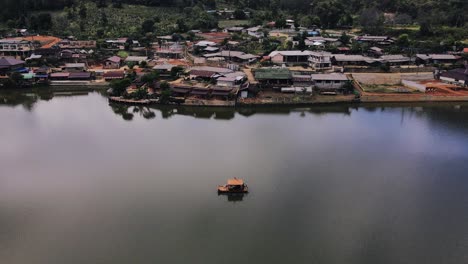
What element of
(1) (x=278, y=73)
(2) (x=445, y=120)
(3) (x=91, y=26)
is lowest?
(2) (x=445, y=120)

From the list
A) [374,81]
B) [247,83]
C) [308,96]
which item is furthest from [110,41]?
[374,81]

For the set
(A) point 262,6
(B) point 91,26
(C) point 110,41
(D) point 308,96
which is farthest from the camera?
(A) point 262,6

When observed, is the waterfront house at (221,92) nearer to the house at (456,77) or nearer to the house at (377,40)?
the house at (456,77)

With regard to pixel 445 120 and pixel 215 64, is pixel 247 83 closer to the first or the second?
pixel 215 64

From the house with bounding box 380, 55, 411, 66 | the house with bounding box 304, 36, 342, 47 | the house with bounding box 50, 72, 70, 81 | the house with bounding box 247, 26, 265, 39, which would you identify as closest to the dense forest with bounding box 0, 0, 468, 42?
the house with bounding box 247, 26, 265, 39

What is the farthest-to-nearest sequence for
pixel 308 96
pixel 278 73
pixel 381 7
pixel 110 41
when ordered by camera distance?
1. pixel 381 7
2. pixel 110 41
3. pixel 278 73
4. pixel 308 96

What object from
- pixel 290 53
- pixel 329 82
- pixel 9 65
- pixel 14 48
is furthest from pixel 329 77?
pixel 14 48
